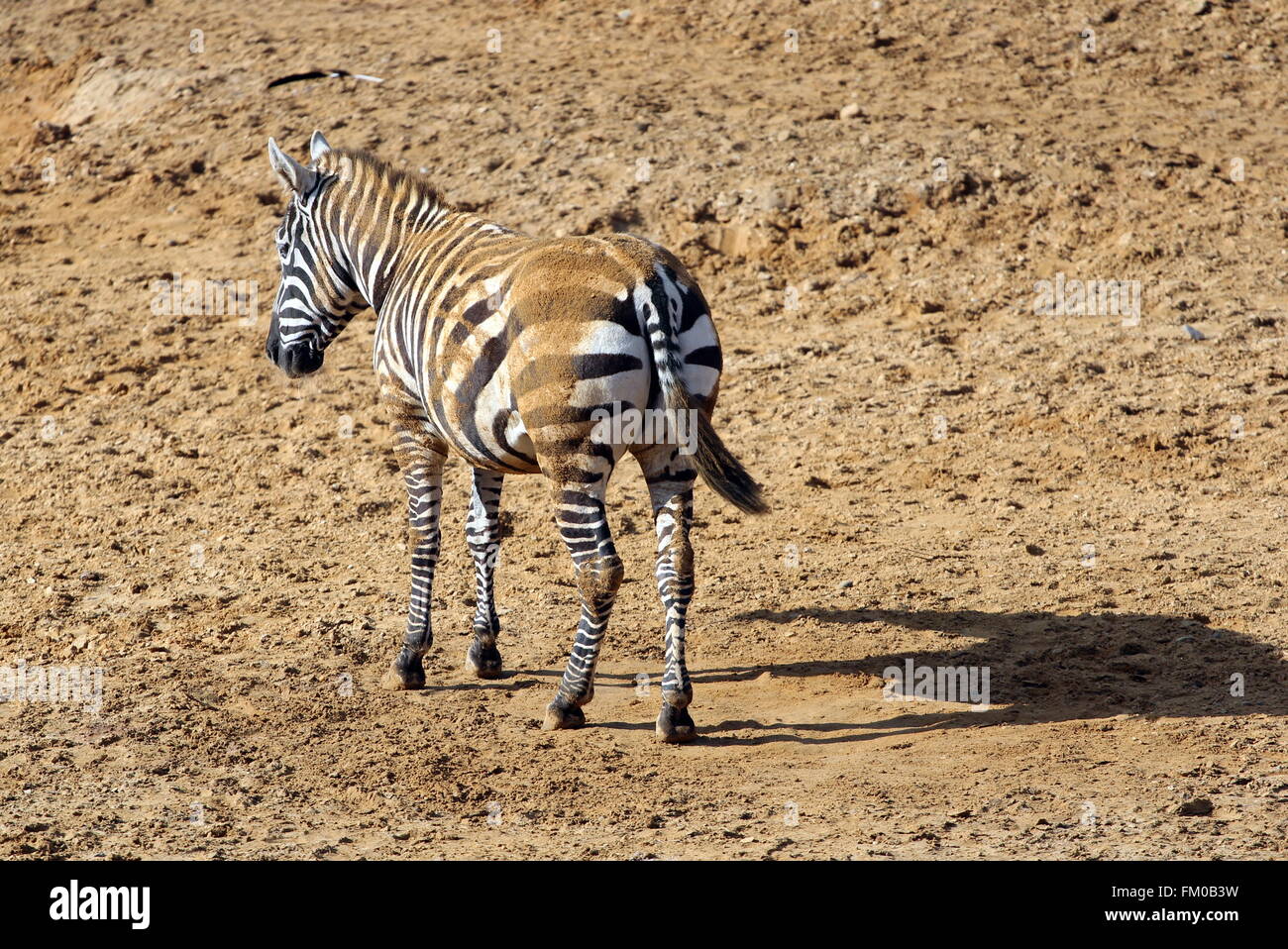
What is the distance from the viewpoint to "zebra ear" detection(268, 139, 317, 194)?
866 cm

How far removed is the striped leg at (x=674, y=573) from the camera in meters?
7.27

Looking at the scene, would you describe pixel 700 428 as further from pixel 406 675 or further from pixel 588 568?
pixel 406 675

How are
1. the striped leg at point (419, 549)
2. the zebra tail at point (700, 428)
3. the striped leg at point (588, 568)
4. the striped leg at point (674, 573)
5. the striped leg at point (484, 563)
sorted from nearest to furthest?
the zebra tail at point (700, 428) → the striped leg at point (588, 568) → the striped leg at point (674, 573) → the striped leg at point (419, 549) → the striped leg at point (484, 563)

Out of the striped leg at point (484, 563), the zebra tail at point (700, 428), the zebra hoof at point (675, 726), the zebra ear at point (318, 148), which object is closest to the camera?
the zebra tail at point (700, 428)

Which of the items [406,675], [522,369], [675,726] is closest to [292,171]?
[522,369]

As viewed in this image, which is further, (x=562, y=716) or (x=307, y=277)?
(x=307, y=277)

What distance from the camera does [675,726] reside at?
7410mm

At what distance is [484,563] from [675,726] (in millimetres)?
1719

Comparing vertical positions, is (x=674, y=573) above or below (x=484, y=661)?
above

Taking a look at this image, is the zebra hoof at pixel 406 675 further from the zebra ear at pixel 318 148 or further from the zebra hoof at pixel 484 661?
the zebra ear at pixel 318 148

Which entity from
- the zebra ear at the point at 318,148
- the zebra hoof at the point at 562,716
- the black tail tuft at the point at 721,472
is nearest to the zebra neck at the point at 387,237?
the zebra ear at the point at 318,148

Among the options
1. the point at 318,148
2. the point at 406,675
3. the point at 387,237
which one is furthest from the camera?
the point at 318,148

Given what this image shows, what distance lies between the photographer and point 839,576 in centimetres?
943

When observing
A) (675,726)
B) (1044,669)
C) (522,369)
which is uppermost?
(522,369)
